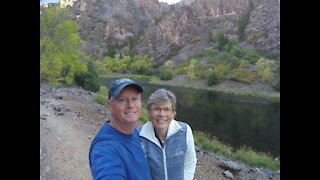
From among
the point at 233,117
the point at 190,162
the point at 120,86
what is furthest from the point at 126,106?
the point at 233,117

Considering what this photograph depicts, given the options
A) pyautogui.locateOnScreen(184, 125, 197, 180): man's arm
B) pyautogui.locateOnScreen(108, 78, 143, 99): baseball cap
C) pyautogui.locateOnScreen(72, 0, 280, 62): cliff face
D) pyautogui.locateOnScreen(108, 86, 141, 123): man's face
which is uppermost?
pyautogui.locateOnScreen(72, 0, 280, 62): cliff face

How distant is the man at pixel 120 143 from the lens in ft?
1.70

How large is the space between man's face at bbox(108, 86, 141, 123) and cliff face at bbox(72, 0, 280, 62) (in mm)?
3181

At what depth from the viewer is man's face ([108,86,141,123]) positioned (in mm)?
596

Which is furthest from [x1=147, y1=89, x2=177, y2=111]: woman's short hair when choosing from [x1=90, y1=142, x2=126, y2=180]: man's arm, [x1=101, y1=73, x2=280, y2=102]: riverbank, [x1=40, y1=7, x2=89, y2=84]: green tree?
[x1=101, y1=73, x2=280, y2=102]: riverbank

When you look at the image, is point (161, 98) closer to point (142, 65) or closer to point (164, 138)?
point (164, 138)

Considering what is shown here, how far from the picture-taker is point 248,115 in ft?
21.3

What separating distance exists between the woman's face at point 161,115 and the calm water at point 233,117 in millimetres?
4348

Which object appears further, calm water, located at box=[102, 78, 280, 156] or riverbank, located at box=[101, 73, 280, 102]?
riverbank, located at box=[101, 73, 280, 102]

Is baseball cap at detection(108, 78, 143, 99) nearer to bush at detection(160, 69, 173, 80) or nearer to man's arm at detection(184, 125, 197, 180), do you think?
man's arm at detection(184, 125, 197, 180)
